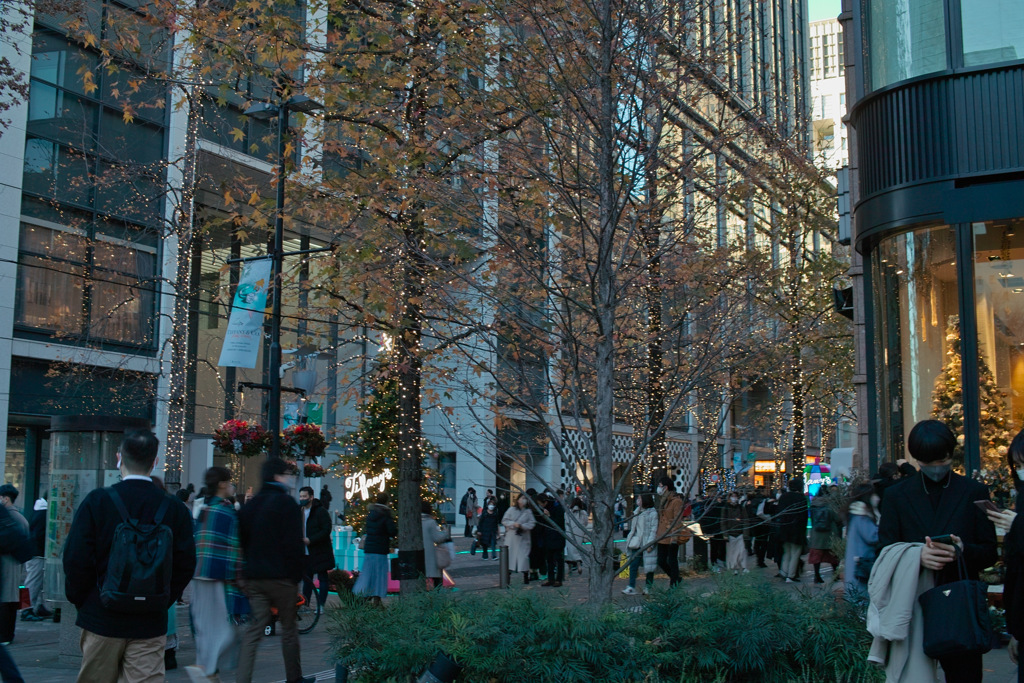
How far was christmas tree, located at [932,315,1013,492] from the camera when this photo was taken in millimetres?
12065

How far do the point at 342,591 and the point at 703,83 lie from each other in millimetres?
5232

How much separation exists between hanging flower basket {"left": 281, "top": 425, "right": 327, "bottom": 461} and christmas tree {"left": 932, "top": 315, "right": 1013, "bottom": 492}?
383 inches

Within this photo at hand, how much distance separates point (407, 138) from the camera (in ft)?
41.2

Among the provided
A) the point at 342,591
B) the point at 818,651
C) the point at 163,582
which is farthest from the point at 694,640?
the point at 163,582

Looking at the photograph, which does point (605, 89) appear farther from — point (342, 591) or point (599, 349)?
point (342, 591)

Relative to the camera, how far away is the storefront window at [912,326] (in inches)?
512

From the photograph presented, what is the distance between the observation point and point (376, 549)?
14.0m

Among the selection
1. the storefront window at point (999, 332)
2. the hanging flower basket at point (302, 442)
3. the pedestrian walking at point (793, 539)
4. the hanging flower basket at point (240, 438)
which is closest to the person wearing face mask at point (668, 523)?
the pedestrian walking at point (793, 539)

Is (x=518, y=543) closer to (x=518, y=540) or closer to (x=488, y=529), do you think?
(x=518, y=540)

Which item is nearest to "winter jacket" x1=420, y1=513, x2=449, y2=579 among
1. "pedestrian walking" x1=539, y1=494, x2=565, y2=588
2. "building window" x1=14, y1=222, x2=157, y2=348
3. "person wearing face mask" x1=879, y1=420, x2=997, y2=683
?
"pedestrian walking" x1=539, y1=494, x2=565, y2=588

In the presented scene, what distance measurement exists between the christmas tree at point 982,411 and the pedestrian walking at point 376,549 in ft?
24.1

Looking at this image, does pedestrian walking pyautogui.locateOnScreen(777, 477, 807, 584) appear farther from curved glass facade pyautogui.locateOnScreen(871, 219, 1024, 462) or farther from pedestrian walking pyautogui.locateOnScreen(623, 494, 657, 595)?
curved glass facade pyautogui.locateOnScreen(871, 219, 1024, 462)

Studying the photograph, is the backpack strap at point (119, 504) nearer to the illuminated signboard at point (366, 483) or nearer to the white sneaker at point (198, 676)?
the white sneaker at point (198, 676)

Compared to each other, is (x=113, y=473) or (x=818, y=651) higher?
(x=113, y=473)
